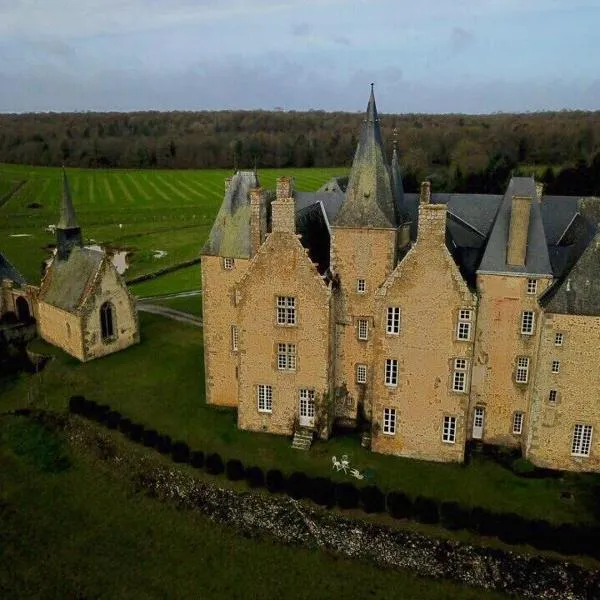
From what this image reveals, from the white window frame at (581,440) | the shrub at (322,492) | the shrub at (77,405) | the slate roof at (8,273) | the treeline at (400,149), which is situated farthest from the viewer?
the treeline at (400,149)

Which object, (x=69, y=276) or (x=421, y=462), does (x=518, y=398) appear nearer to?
(x=421, y=462)

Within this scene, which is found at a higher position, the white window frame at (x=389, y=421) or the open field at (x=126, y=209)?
the open field at (x=126, y=209)

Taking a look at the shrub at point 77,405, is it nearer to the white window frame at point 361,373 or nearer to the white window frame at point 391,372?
the white window frame at point 361,373

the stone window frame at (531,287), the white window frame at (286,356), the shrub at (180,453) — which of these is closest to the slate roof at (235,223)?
the white window frame at (286,356)

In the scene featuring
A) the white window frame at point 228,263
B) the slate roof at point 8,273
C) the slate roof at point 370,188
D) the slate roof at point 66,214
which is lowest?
the slate roof at point 8,273

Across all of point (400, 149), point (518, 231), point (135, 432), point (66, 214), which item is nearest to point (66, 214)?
point (66, 214)

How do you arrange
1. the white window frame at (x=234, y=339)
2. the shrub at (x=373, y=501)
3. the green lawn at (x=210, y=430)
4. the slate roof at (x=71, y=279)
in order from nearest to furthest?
1. the shrub at (x=373, y=501)
2. the green lawn at (x=210, y=430)
3. the white window frame at (x=234, y=339)
4. the slate roof at (x=71, y=279)

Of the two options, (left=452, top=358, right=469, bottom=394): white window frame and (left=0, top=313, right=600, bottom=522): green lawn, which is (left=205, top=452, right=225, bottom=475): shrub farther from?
(left=452, top=358, right=469, bottom=394): white window frame
